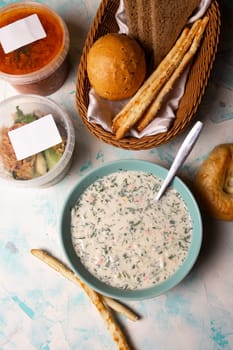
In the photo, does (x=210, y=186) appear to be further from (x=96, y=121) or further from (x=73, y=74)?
(x=73, y=74)

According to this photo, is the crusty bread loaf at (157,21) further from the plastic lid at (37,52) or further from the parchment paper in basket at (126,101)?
the plastic lid at (37,52)

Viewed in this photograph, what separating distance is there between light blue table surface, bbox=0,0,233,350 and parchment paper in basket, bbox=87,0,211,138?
79 mm

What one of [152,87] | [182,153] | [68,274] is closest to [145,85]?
[152,87]

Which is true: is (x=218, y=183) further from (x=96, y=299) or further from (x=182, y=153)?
(x=96, y=299)

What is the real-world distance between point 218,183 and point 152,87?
20 centimetres

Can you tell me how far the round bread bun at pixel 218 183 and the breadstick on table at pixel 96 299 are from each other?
0.83ft

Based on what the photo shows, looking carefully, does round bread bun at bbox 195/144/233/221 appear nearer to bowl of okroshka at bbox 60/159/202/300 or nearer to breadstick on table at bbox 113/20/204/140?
bowl of okroshka at bbox 60/159/202/300

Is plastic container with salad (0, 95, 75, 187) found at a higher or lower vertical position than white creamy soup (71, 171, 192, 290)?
higher

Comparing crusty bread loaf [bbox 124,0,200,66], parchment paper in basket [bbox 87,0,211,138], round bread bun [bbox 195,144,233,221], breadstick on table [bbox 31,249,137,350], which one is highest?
crusty bread loaf [bbox 124,0,200,66]

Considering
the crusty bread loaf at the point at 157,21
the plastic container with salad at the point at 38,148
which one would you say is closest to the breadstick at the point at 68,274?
the plastic container with salad at the point at 38,148

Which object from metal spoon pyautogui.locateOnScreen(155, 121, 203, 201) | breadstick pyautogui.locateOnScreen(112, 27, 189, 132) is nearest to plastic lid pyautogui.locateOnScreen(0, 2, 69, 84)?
breadstick pyautogui.locateOnScreen(112, 27, 189, 132)

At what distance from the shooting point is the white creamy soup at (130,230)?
0.94 metres

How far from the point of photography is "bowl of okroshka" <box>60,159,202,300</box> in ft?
3.08

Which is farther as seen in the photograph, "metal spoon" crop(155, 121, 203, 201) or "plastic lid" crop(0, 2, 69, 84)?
"plastic lid" crop(0, 2, 69, 84)
